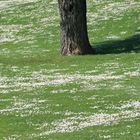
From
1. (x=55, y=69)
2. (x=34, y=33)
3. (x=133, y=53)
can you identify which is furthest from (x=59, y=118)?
(x=34, y=33)

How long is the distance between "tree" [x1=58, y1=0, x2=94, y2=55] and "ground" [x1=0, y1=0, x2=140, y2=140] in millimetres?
1352

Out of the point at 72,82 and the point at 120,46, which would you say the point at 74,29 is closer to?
the point at 120,46

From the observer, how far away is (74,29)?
155ft

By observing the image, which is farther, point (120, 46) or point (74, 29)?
point (120, 46)

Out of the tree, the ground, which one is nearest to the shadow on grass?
the ground

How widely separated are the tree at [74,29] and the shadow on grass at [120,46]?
5.54 feet

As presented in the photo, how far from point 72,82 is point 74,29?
13.9 metres

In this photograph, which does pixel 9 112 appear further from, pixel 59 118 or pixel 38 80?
pixel 38 80

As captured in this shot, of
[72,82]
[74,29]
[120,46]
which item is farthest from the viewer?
[120,46]

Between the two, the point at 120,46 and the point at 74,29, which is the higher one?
the point at 74,29

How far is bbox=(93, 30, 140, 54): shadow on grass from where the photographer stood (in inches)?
1864

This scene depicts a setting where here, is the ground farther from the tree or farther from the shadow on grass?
the tree

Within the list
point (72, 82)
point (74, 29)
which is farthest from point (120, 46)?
point (72, 82)

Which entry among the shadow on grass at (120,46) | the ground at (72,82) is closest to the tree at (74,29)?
the ground at (72,82)
